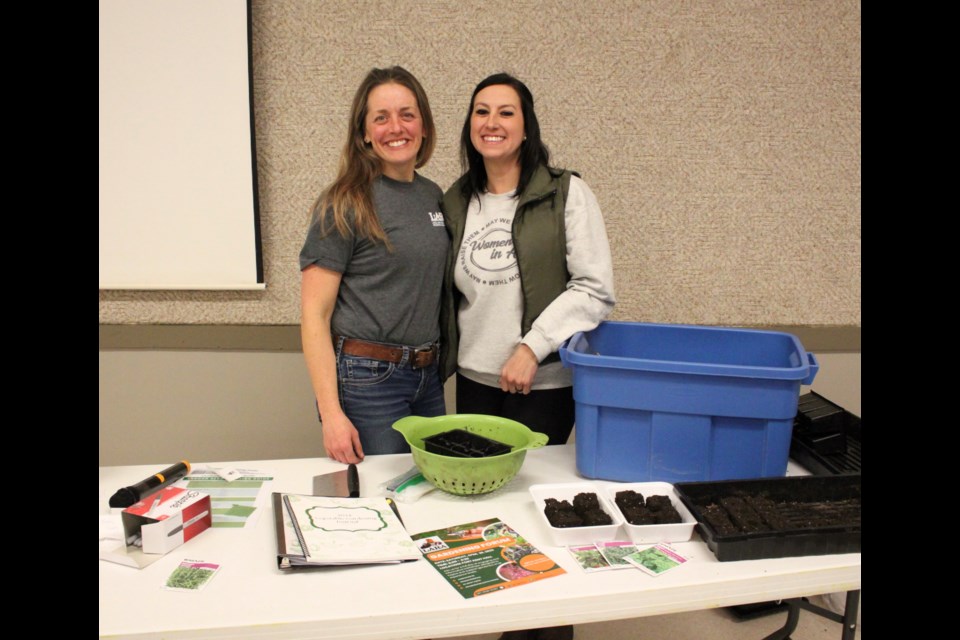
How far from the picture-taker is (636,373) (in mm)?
1177

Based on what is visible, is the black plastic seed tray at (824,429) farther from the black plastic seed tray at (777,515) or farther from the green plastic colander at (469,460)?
the green plastic colander at (469,460)

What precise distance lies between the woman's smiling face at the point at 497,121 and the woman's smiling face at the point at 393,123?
15 cm

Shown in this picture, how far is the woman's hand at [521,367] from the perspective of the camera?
139cm

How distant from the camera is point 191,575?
2.99 ft

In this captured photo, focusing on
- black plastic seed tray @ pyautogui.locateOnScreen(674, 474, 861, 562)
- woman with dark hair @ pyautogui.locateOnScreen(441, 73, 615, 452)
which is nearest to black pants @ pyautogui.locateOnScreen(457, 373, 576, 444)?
woman with dark hair @ pyautogui.locateOnScreen(441, 73, 615, 452)

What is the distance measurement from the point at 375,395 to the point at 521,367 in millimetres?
337

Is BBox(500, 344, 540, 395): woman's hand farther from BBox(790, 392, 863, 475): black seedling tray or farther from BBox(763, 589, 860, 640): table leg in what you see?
BBox(763, 589, 860, 640): table leg

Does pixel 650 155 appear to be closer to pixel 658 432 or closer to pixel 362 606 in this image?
pixel 658 432

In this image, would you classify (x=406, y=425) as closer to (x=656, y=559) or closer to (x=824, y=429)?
(x=656, y=559)

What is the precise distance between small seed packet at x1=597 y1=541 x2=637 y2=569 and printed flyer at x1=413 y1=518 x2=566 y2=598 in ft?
0.27

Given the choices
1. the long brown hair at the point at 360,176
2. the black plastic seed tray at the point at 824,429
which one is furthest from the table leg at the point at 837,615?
the long brown hair at the point at 360,176

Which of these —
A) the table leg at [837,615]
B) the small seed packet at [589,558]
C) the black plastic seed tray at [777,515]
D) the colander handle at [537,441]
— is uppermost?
the colander handle at [537,441]

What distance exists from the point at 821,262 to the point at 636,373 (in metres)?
1.39
